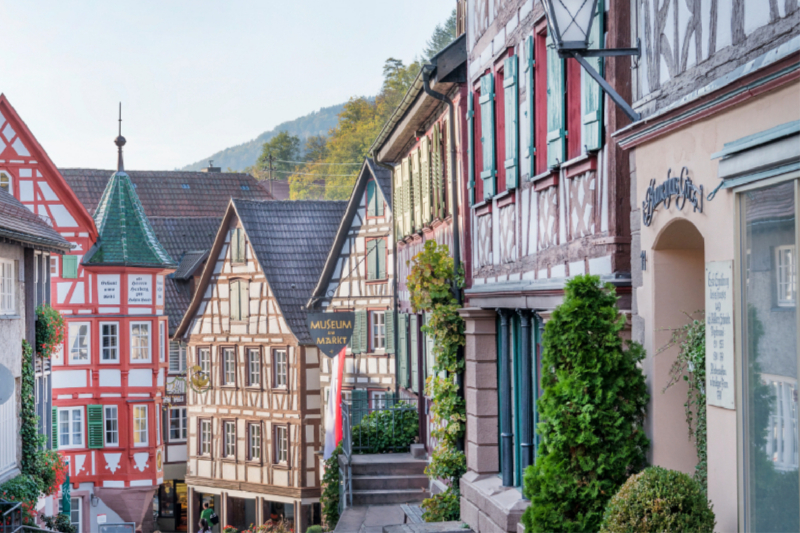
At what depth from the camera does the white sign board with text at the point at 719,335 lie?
555cm

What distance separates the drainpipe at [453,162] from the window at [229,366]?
17.1 meters

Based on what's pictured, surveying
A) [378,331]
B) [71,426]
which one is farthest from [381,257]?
[71,426]

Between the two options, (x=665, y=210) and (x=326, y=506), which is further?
(x=326, y=506)

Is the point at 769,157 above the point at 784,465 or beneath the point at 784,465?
above

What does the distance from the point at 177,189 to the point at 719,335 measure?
4194 centimetres

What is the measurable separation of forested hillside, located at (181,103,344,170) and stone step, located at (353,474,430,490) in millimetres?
170733

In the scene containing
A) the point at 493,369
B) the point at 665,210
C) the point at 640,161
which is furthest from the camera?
the point at 493,369

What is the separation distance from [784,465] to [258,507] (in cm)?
2597

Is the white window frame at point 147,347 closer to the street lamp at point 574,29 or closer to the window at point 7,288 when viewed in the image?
the window at point 7,288

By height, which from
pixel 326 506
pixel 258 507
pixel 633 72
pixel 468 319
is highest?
pixel 633 72

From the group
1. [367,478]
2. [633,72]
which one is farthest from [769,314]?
[367,478]

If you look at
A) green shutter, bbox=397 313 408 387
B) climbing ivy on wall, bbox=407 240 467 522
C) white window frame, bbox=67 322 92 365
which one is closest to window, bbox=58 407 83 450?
white window frame, bbox=67 322 92 365

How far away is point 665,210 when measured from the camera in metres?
6.41

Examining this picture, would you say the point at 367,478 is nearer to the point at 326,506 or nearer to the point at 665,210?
the point at 326,506
